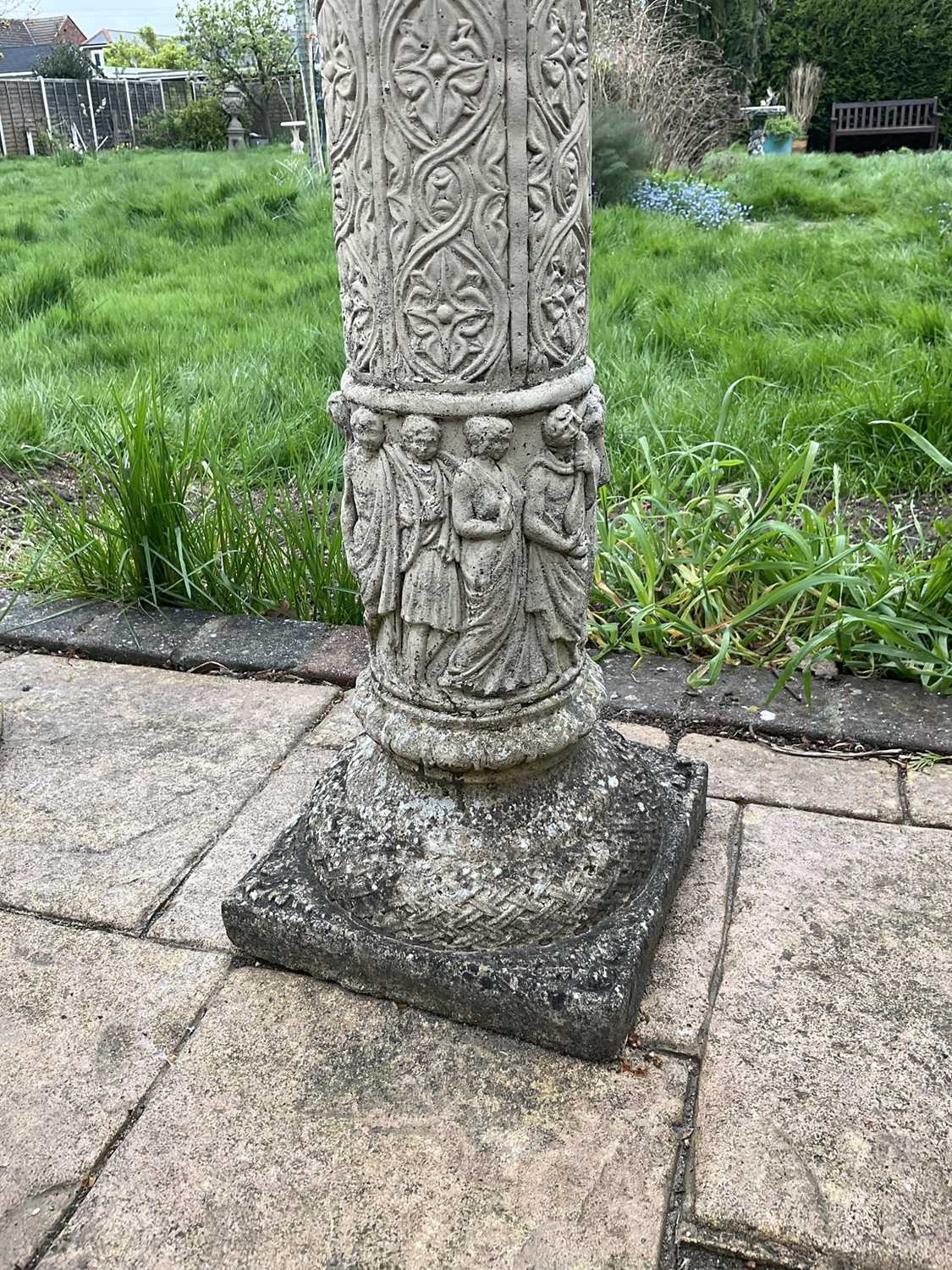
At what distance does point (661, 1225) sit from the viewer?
1.44 meters

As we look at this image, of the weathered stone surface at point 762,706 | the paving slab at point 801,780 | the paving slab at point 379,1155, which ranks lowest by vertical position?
the paving slab at point 379,1155

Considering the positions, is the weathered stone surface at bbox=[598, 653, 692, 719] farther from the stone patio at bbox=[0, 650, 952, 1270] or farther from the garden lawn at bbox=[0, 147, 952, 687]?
the stone patio at bbox=[0, 650, 952, 1270]

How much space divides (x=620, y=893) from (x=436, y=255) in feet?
3.76

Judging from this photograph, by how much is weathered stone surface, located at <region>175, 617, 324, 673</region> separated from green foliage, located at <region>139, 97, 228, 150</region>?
81.2 feet

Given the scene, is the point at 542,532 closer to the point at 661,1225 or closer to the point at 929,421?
the point at 661,1225

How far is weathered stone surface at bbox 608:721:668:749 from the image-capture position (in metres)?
2.60

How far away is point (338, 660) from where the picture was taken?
295 centimetres

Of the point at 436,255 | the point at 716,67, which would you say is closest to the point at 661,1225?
the point at 436,255

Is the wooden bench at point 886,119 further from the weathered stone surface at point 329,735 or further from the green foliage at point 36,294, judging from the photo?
the weathered stone surface at point 329,735

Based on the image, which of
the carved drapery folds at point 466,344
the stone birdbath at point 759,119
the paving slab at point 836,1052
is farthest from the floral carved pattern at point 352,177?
the stone birdbath at point 759,119

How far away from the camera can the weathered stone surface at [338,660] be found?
2.89 m

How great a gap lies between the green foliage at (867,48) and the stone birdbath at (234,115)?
492 inches

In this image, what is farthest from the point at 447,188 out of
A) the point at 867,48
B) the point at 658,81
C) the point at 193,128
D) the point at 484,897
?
the point at 193,128

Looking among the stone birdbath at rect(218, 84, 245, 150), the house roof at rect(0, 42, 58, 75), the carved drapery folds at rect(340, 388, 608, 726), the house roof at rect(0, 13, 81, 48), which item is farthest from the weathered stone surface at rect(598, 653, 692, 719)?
the house roof at rect(0, 13, 81, 48)
